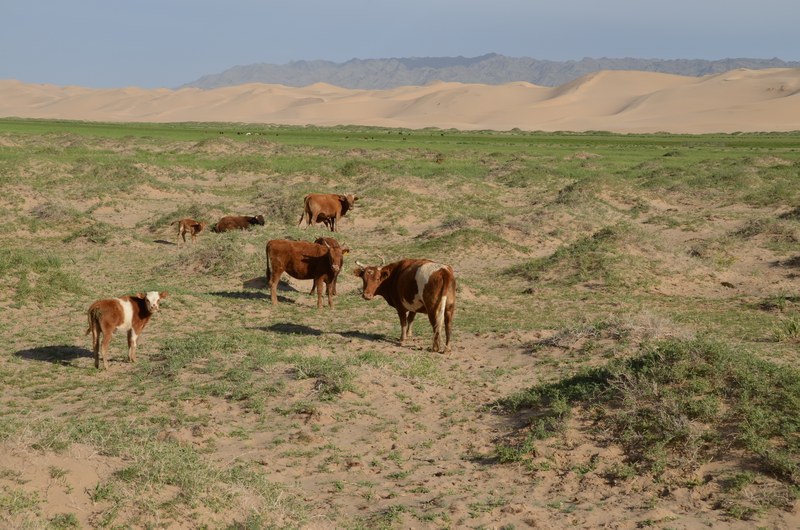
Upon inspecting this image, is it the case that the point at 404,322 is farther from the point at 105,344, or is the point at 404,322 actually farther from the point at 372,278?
the point at 105,344

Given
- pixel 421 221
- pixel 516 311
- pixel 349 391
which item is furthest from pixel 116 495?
pixel 421 221

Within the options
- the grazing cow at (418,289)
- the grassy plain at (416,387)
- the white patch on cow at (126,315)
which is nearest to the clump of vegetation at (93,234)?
the grassy plain at (416,387)

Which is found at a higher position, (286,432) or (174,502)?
(174,502)

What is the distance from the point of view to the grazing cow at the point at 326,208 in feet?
89.1

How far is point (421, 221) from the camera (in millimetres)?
30953

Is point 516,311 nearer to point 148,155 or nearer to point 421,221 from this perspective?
point 421,221

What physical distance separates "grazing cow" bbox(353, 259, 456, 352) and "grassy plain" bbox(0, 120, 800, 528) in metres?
0.63

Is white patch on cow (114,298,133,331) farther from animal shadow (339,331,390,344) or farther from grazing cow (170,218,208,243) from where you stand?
grazing cow (170,218,208,243)

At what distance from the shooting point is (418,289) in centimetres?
1373

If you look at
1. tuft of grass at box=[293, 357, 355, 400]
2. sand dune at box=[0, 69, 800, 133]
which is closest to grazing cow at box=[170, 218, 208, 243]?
tuft of grass at box=[293, 357, 355, 400]

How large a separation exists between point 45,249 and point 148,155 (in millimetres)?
33122

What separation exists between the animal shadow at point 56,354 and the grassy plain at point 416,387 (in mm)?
134

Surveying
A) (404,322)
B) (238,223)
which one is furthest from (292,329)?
(238,223)

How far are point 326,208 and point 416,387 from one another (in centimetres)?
1658
